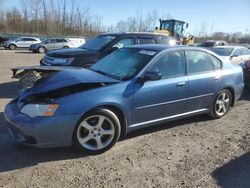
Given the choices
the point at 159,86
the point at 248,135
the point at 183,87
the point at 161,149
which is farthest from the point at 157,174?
the point at 248,135

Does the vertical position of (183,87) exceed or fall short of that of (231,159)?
it exceeds it

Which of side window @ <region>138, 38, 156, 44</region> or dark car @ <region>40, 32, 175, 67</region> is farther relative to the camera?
side window @ <region>138, 38, 156, 44</region>

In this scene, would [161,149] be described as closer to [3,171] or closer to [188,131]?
[188,131]

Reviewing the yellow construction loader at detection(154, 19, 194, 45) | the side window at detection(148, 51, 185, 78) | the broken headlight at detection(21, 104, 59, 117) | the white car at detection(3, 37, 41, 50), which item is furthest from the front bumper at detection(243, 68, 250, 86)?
the white car at detection(3, 37, 41, 50)

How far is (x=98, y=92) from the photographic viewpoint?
421 centimetres

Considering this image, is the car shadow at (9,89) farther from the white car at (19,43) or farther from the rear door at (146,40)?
the white car at (19,43)

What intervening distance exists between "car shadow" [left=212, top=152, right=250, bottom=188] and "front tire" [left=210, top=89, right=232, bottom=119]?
1.73 meters

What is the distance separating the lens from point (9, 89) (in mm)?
8391

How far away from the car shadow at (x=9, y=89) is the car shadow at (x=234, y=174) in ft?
18.4

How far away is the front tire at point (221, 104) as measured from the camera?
5922 mm

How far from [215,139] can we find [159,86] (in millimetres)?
1352

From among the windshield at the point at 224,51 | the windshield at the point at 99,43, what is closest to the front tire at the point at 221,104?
the windshield at the point at 99,43

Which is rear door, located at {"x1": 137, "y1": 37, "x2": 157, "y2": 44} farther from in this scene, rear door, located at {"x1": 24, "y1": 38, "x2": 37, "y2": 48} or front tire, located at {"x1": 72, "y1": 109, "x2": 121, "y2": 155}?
rear door, located at {"x1": 24, "y1": 38, "x2": 37, "y2": 48}

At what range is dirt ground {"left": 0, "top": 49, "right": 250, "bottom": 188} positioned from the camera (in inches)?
140
